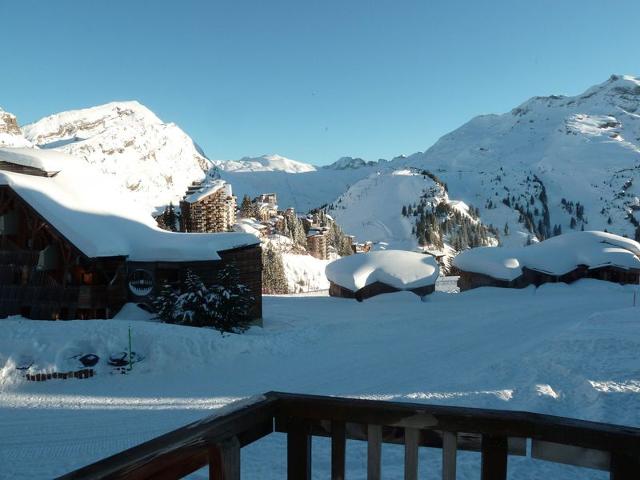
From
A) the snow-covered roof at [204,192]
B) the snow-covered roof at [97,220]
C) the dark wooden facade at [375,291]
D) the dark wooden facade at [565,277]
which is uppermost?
the snow-covered roof at [204,192]

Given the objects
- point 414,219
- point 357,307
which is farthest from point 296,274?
point 414,219

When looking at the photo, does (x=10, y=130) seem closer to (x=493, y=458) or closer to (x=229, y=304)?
(x=229, y=304)

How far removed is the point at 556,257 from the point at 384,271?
58.3 feet

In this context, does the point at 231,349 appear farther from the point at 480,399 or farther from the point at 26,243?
the point at 26,243

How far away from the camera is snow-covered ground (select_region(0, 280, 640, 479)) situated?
803cm

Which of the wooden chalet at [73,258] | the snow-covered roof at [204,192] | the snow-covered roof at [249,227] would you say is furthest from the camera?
the snow-covered roof at [249,227]

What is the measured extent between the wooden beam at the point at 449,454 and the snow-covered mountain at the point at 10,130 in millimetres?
156781

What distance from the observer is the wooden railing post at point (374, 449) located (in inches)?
98.5

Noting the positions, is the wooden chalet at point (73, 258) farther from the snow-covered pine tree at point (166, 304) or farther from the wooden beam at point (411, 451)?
the wooden beam at point (411, 451)

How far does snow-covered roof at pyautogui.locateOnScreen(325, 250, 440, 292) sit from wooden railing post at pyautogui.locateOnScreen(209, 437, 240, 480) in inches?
1155

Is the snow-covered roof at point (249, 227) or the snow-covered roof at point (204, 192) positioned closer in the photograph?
the snow-covered roof at point (204, 192)

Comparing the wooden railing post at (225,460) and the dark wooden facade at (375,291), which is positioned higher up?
A: the wooden railing post at (225,460)

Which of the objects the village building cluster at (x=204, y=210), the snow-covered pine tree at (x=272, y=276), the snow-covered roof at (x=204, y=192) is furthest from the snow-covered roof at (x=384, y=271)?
the village building cluster at (x=204, y=210)

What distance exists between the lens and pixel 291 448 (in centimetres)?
266
